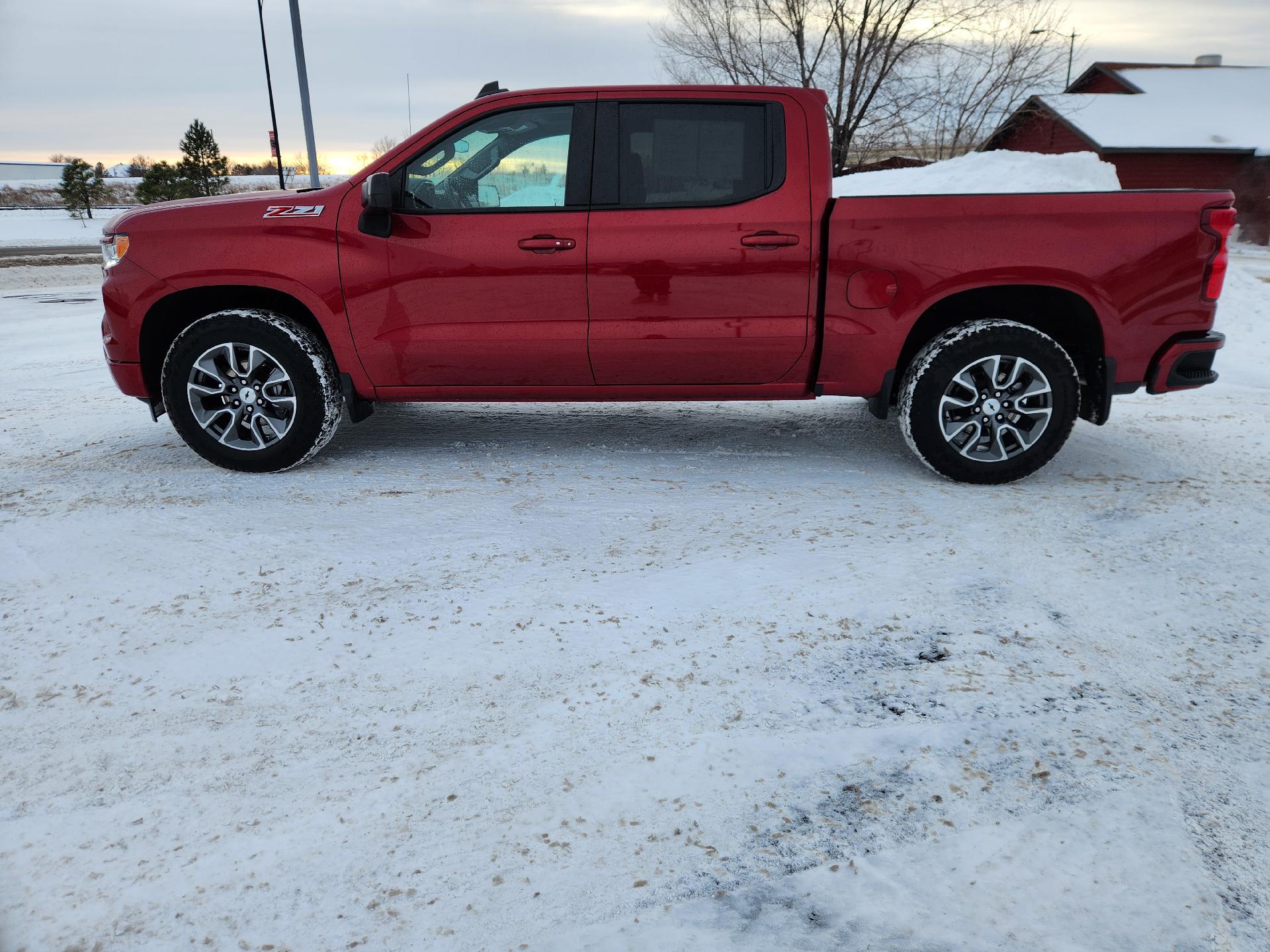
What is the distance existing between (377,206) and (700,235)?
156cm

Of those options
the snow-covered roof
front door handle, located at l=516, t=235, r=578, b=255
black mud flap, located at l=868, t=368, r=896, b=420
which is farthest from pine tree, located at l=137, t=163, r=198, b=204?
black mud flap, located at l=868, t=368, r=896, b=420

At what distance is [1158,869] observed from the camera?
6.64 feet

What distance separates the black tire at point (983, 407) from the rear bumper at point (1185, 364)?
14.5 inches

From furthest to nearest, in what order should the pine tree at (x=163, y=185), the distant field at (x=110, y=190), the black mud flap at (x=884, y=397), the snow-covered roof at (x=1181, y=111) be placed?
the distant field at (x=110, y=190), the pine tree at (x=163, y=185), the snow-covered roof at (x=1181, y=111), the black mud flap at (x=884, y=397)

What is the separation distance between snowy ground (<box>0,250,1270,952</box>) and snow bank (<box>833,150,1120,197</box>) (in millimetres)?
11190

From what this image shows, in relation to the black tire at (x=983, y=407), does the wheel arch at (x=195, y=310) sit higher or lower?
higher

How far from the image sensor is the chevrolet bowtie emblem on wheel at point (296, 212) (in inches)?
180

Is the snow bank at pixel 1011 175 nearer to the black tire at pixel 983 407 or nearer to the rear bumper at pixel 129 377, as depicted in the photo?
the black tire at pixel 983 407

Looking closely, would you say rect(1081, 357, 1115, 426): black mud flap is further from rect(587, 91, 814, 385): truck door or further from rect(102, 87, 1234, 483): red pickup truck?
rect(587, 91, 814, 385): truck door

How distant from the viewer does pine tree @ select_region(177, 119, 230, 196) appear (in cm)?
4562

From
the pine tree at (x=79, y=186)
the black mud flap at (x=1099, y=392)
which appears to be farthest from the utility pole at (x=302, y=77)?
the pine tree at (x=79, y=186)

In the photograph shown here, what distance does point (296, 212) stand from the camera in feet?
15.0

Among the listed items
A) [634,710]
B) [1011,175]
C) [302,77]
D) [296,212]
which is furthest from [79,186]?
[634,710]

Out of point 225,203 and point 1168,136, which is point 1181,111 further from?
point 225,203
